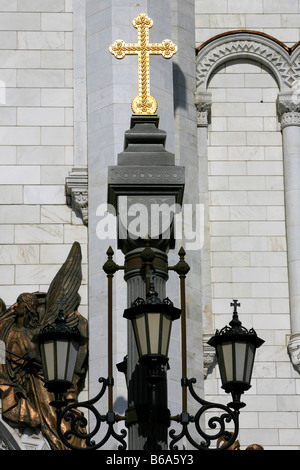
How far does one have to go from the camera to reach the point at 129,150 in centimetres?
1136

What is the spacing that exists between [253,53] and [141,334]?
9550 mm

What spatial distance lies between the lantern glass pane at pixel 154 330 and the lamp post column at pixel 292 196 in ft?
24.6

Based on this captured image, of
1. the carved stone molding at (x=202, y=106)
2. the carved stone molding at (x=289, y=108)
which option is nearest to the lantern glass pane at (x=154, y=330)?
the carved stone molding at (x=202, y=106)

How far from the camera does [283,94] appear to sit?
723 inches

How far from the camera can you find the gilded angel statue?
622 inches

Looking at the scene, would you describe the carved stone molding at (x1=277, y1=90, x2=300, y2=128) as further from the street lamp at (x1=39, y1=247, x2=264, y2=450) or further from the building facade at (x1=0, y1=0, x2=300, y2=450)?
the street lamp at (x1=39, y1=247, x2=264, y2=450)

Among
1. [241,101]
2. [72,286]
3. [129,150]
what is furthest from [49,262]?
[129,150]

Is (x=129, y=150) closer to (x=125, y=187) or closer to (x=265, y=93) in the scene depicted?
(x=125, y=187)

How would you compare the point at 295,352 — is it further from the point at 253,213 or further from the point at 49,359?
the point at 49,359

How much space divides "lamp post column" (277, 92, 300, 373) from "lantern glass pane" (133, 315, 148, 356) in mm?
7485

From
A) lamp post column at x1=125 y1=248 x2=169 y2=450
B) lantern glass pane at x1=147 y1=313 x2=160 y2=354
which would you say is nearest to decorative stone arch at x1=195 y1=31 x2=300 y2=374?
lamp post column at x1=125 y1=248 x2=169 y2=450

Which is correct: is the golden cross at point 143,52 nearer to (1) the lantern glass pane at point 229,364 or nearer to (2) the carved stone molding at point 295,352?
(1) the lantern glass pane at point 229,364

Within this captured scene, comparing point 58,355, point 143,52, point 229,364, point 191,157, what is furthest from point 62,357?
point 191,157
